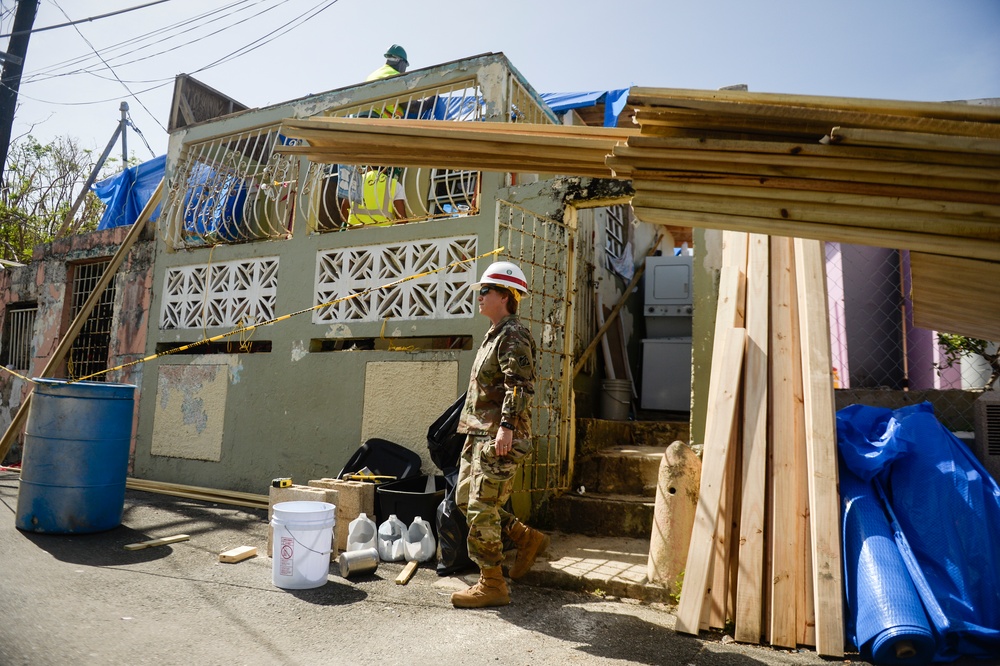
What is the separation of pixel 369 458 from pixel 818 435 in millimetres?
4005

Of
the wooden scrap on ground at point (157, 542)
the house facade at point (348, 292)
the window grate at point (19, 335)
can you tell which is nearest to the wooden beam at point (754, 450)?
the house facade at point (348, 292)

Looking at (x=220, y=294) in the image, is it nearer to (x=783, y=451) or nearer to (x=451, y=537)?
(x=451, y=537)

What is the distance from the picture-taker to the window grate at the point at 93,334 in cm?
945

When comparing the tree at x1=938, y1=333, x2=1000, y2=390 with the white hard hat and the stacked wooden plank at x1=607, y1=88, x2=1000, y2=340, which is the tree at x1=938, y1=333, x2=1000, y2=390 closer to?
the white hard hat

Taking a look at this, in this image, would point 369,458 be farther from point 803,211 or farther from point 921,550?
point 803,211

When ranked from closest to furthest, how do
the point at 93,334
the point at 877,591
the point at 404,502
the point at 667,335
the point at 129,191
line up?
the point at 877,591 < the point at 404,502 < the point at 667,335 < the point at 93,334 < the point at 129,191

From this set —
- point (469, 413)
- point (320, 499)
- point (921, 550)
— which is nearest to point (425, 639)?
point (469, 413)

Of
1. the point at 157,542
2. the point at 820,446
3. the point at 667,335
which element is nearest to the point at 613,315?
A: the point at 667,335

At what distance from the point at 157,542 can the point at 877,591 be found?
16.8ft

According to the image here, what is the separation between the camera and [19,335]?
429 inches

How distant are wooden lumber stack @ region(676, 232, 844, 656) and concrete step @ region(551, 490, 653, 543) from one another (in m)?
1.54

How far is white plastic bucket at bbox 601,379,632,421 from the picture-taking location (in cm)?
A: 754

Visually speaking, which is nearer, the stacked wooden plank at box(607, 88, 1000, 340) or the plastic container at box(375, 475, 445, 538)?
the stacked wooden plank at box(607, 88, 1000, 340)

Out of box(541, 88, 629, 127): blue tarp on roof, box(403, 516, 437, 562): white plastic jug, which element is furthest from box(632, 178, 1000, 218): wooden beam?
box(541, 88, 629, 127): blue tarp on roof
